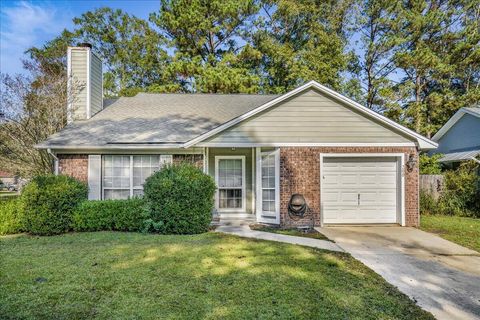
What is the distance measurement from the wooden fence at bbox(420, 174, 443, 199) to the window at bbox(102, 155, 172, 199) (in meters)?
10.6

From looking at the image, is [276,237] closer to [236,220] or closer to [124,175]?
[236,220]

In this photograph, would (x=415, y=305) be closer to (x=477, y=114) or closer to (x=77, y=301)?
(x=77, y=301)

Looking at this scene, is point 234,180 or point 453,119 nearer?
point 234,180

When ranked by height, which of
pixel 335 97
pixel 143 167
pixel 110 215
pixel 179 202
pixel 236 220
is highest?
pixel 335 97

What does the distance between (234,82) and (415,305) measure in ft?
60.1

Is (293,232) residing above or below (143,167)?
below

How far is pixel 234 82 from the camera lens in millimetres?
20641

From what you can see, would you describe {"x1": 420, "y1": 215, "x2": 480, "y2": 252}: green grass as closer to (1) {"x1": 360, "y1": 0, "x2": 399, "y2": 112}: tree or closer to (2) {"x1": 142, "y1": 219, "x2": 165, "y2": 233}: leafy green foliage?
(2) {"x1": 142, "y1": 219, "x2": 165, "y2": 233}: leafy green foliage

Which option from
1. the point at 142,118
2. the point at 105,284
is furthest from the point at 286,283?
the point at 142,118

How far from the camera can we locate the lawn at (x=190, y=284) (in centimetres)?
377

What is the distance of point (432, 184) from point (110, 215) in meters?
12.5

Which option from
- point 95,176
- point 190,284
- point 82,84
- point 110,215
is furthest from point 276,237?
point 82,84

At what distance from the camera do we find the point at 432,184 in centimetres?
1275

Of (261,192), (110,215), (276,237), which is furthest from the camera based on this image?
(261,192)
